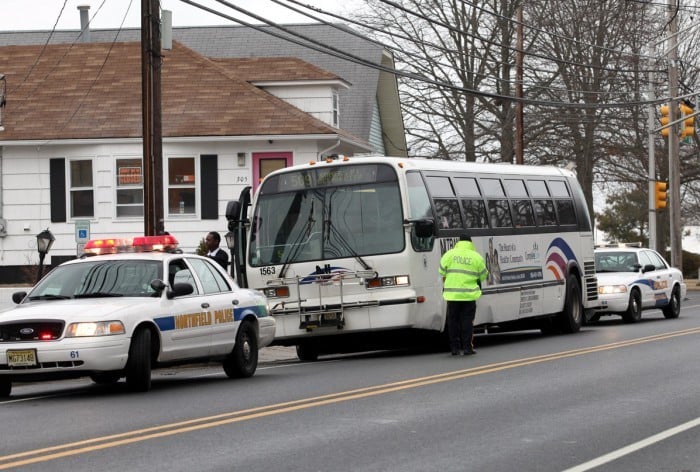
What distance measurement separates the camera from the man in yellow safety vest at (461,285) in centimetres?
1912

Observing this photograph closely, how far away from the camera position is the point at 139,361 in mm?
14266

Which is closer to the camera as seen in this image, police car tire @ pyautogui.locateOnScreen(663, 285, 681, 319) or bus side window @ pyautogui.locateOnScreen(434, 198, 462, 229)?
bus side window @ pyautogui.locateOnScreen(434, 198, 462, 229)

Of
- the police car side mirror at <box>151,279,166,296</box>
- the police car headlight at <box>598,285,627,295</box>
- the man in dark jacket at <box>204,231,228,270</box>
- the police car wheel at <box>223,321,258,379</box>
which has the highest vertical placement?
the man in dark jacket at <box>204,231,228,270</box>

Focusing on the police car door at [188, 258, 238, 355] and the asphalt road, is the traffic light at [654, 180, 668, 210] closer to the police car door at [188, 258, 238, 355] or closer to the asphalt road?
the asphalt road

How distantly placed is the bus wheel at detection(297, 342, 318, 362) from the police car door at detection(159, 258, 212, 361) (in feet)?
16.3

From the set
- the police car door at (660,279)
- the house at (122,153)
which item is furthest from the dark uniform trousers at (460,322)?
the house at (122,153)

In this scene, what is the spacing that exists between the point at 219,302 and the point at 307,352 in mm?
4841

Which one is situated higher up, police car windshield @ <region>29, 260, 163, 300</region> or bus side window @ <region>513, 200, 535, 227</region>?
bus side window @ <region>513, 200, 535, 227</region>

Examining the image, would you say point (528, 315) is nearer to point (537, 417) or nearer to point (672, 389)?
point (672, 389)

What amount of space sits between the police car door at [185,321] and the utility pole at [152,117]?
227 inches

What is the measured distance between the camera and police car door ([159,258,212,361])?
14.9m

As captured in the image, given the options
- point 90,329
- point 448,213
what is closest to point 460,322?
point 448,213

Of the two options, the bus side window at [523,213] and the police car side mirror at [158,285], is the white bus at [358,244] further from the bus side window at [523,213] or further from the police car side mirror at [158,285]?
the police car side mirror at [158,285]

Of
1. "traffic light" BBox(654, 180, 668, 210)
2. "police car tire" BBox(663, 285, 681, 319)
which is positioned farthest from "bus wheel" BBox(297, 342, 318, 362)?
"traffic light" BBox(654, 180, 668, 210)
